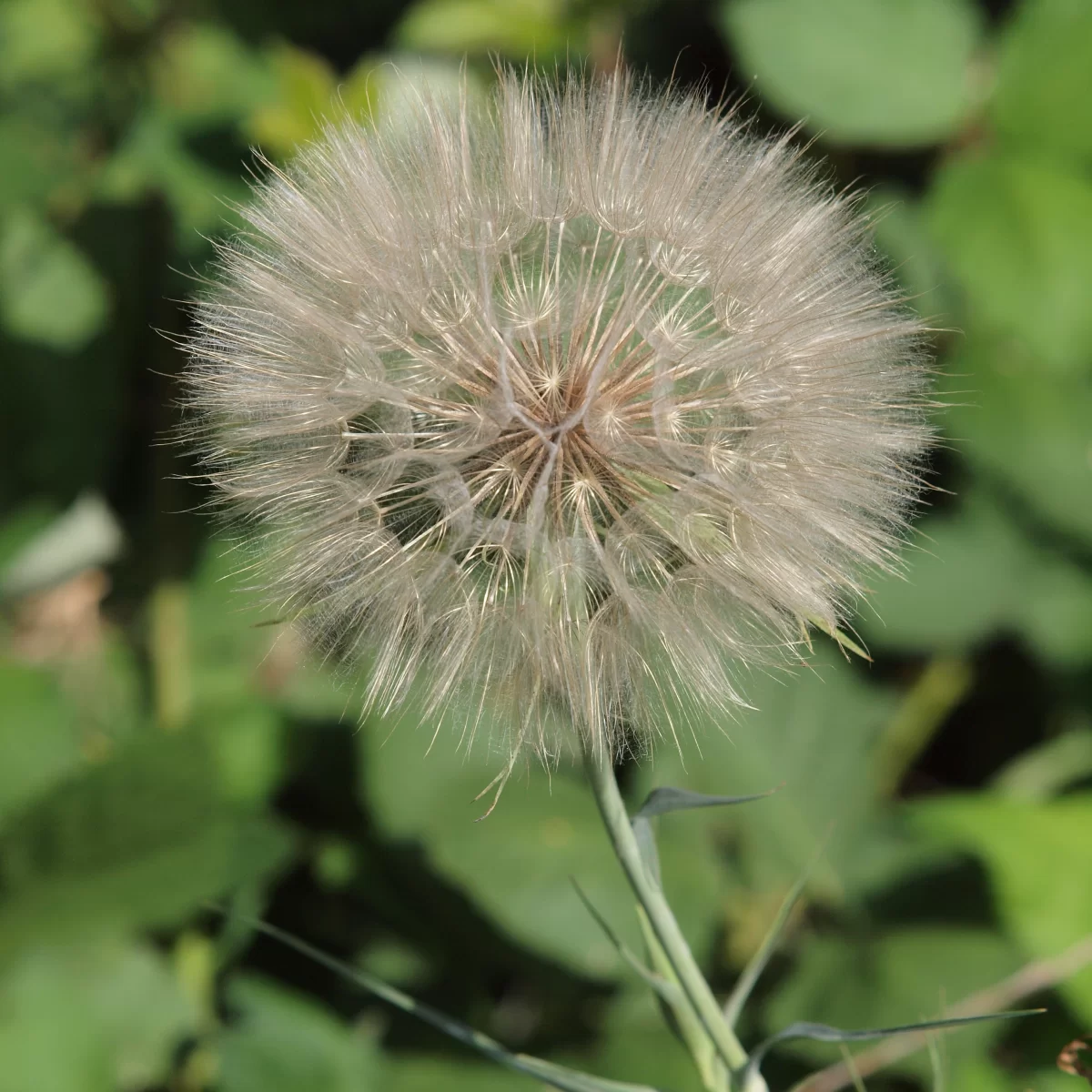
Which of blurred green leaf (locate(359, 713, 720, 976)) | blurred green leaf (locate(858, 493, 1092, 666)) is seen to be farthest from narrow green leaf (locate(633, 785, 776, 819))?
blurred green leaf (locate(858, 493, 1092, 666))

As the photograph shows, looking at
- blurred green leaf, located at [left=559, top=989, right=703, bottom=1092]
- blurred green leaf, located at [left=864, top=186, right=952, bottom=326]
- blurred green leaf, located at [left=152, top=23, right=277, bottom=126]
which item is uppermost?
blurred green leaf, located at [left=864, top=186, right=952, bottom=326]

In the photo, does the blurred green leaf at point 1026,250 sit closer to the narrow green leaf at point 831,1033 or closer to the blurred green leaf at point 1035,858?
the blurred green leaf at point 1035,858

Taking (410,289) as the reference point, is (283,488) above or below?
below

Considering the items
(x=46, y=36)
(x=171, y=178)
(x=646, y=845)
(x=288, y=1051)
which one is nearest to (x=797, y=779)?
(x=288, y=1051)

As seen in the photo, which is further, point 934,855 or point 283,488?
point 934,855

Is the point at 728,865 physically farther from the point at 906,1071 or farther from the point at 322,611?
the point at 322,611

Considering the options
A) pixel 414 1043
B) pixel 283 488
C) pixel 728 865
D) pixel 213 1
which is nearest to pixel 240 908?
pixel 414 1043

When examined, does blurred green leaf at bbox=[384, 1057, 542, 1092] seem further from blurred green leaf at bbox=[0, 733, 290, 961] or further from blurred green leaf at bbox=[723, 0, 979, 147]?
blurred green leaf at bbox=[723, 0, 979, 147]
